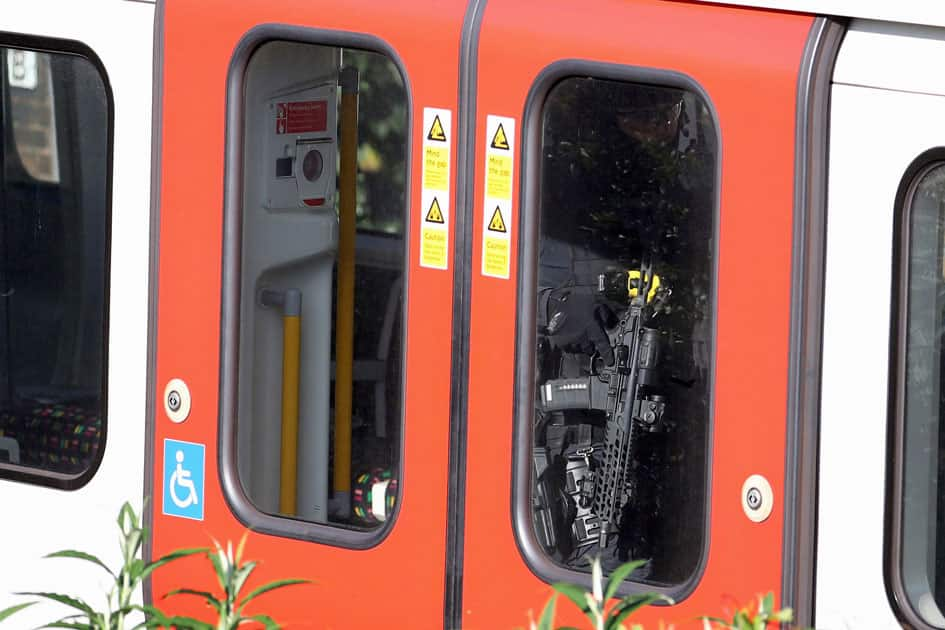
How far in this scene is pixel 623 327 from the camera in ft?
11.7

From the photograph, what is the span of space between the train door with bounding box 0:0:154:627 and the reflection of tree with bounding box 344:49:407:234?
21.3 inches

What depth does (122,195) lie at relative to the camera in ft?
13.5

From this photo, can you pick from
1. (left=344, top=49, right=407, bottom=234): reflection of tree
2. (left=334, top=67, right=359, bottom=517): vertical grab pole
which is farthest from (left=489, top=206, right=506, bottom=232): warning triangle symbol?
(left=334, top=67, right=359, bottom=517): vertical grab pole

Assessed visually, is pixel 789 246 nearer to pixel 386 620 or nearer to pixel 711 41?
pixel 711 41

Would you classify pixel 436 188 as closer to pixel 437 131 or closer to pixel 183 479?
pixel 437 131

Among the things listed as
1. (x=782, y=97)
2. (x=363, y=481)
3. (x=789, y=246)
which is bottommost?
(x=363, y=481)

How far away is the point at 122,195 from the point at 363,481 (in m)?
0.96

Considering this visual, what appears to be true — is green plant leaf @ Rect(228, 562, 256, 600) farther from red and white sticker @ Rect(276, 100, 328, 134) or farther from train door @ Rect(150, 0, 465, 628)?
red and white sticker @ Rect(276, 100, 328, 134)

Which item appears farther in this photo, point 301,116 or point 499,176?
point 301,116

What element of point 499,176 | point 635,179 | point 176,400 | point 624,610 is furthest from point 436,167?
point 624,610

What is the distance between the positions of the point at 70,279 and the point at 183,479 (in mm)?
668

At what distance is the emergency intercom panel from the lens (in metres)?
4.04

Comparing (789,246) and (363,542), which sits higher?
(789,246)

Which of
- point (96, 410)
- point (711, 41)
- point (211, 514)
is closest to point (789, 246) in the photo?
point (711, 41)
